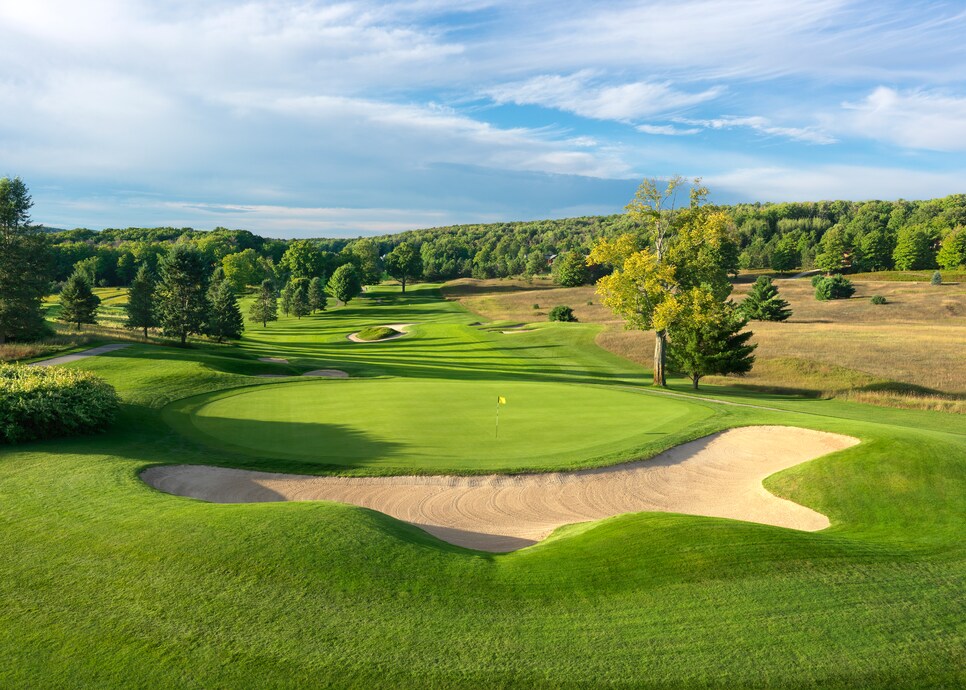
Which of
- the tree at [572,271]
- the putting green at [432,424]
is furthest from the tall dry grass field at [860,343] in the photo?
the tree at [572,271]

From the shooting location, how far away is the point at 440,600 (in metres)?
6.89

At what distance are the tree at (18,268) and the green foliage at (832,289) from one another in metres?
88.6

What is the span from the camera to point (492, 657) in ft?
19.1

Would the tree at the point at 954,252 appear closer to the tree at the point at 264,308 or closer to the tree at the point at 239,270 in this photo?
the tree at the point at 264,308

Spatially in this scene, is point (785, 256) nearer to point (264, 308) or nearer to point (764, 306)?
point (764, 306)

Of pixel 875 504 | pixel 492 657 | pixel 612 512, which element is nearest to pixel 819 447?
pixel 875 504

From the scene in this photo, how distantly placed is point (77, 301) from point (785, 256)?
12562cm

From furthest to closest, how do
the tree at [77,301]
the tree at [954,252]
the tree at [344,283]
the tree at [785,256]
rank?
1. the tree at [785,256]
2. the tree at [954,252]
3. the tree at [344,283]
4. the tree at [77,301]

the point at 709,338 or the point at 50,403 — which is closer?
the point at 50,403

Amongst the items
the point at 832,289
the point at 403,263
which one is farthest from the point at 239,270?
the point at 832,289

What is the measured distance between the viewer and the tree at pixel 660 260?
33094mm

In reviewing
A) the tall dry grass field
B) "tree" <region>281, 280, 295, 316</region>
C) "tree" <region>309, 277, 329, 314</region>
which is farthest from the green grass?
"tree" <region>281, 280, 295, 316</region>

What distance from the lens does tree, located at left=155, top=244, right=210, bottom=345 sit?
48656 millimetres

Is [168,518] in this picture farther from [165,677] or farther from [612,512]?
[612,512]
